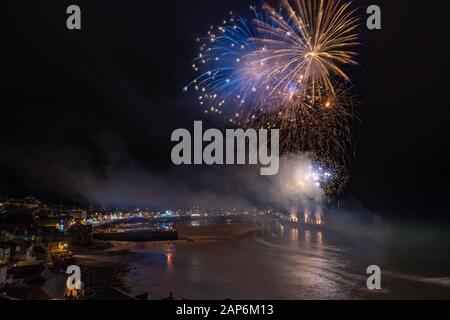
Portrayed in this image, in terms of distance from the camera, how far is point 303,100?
68.5ft

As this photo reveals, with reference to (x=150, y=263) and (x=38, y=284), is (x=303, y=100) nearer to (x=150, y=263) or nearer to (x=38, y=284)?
(x=38, y=284)

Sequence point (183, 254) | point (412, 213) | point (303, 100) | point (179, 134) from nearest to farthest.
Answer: point (303, 100) → point (179, 134) → point (183, 254) → point (412, 213)

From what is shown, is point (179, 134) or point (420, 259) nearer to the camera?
point (179, 134)

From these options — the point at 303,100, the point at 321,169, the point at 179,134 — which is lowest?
the point at 321,169

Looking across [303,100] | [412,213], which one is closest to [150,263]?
[303,100]

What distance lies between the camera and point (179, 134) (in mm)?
22594

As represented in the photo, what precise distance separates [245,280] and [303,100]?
21.8m

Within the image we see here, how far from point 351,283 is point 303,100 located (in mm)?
22597
